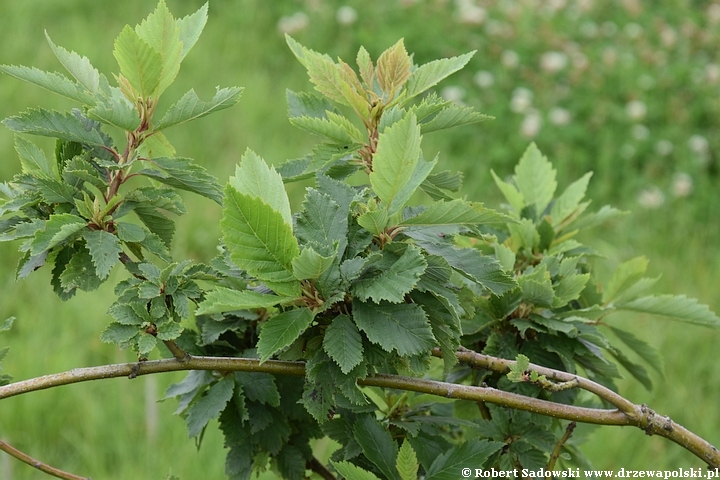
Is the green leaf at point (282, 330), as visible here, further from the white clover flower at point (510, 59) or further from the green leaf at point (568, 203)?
the white clover flower at point (510, 59)

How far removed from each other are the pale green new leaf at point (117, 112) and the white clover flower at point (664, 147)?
12.1 ft

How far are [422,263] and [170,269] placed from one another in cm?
27

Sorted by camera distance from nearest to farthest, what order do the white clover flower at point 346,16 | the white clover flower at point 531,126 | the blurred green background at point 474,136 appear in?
the blurred green background at point 474,136 → the white clover flower at point 531,126 → the white clover flower at point 346,16

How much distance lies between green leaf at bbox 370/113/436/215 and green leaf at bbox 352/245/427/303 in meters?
0.07

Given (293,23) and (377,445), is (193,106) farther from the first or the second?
(293,23)

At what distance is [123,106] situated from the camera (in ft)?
2.82

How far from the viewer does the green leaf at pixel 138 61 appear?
33.8 inches

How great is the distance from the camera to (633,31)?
16.3 ft

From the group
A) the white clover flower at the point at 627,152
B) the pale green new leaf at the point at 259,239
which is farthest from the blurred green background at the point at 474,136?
the pale green new leaf at the point at 259,239

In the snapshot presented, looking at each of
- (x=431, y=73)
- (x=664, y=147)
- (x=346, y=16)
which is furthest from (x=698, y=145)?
(x=431, y=73)

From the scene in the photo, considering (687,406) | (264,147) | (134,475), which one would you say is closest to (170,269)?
(134,475)

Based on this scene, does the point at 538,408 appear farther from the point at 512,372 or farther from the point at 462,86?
the point at 462,86

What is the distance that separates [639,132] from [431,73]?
11.5 ft

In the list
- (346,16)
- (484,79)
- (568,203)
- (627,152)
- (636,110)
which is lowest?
(568,203)
